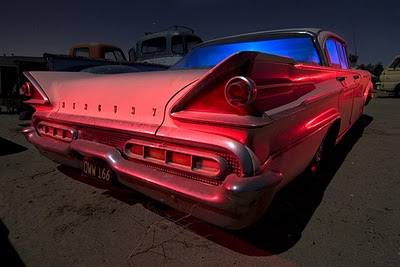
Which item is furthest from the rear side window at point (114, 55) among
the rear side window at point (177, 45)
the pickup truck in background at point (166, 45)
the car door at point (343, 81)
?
the car door at point (343, 81)

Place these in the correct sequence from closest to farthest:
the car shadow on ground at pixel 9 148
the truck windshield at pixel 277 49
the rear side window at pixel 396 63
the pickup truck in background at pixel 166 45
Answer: the truck windshield at pixel 277 49 → the car shadow on ground at pixel 9 148 → the pickup truck in background at pixel 166 45 → the rear side window at pixel 396 63

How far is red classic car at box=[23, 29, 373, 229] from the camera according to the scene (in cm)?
130

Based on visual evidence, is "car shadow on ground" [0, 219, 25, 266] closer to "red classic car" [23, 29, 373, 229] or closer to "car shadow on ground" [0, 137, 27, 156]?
"red classic car" [23, 29, 373, 229]

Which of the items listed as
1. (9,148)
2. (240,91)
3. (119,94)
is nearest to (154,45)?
(9,148)

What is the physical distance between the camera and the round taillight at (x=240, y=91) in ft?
4.10

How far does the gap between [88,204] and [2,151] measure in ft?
8.53

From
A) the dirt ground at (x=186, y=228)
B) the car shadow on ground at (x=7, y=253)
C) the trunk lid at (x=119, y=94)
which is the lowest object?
the car shadow on ground at (x=7, y=253)

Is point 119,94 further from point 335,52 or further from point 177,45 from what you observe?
point 177,45

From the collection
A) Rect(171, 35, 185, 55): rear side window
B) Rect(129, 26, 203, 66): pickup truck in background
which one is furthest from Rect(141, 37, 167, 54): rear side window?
Rect(171, 35, 185, 55): rear side window

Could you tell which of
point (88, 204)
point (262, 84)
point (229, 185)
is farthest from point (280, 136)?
point (88, 204)

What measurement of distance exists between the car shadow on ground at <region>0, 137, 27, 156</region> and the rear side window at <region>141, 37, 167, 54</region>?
192 inches

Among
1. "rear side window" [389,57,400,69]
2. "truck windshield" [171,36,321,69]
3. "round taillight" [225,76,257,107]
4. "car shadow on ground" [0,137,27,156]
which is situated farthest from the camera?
"rear side window" [389,57,400,69]

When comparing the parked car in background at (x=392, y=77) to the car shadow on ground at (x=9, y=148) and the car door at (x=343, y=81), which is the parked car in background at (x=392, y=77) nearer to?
the car door at (x=343, y=81)

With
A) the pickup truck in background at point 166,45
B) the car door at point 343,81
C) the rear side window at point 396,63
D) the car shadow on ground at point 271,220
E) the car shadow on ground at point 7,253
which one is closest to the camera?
the car shadow on ground at point 7,253
